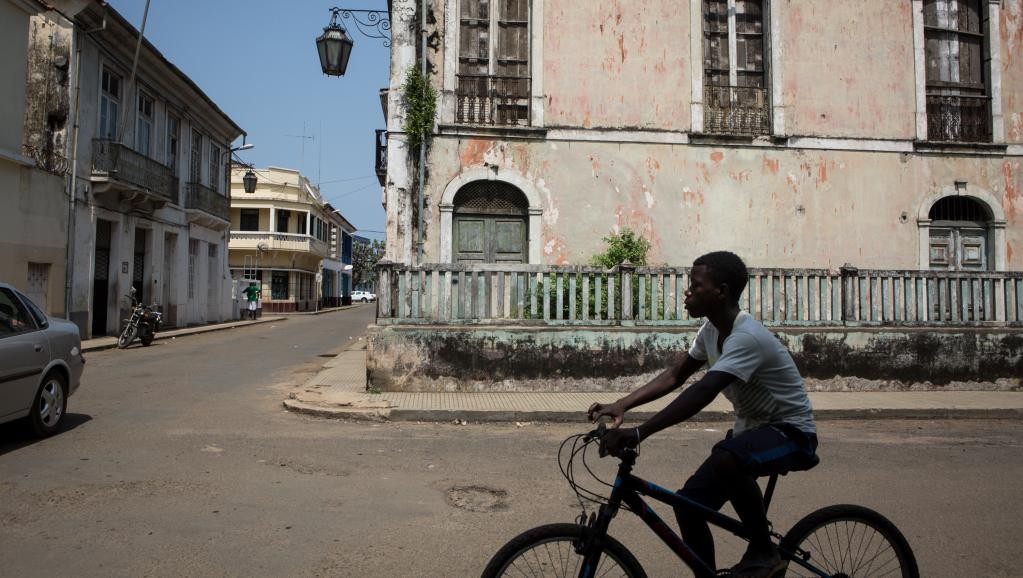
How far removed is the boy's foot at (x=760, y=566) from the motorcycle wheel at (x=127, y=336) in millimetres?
18878

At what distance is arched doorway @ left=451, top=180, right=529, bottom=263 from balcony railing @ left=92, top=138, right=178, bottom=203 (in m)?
12.4

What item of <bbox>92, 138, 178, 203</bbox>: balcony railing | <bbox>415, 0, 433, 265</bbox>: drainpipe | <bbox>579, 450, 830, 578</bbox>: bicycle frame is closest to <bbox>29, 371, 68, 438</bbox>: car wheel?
<bbox>415, 0, 433, 265</bbox>: drainpipe

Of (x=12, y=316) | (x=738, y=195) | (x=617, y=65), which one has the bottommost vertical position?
(x=12, y=316)

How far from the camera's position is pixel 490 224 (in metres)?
12.9

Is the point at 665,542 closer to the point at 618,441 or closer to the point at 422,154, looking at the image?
the point at 618,441

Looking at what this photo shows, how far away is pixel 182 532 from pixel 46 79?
59.2ft

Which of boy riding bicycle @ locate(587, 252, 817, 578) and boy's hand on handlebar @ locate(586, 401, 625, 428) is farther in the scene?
boy's hand on handlebar @ locate(586, 401, 625, 428)

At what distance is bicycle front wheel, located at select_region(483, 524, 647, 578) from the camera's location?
2494 millimetres

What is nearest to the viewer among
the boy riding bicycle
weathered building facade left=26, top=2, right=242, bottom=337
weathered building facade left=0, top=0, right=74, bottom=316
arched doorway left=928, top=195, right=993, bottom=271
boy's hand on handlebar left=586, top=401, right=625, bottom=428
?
the boy riding bicycle

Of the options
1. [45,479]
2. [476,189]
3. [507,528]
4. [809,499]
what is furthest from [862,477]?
[476,189]

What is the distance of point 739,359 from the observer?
2.69 metres

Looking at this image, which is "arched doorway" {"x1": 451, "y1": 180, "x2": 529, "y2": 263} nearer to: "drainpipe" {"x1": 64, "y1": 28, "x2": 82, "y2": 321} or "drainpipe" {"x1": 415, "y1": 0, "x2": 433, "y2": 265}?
"drainpipe" {"x1": 415, "y1": 0, "x2": 433, "y2": 265}

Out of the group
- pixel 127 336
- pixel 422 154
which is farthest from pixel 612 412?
pixel 127 336

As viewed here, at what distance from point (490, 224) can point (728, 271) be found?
10.1 m
